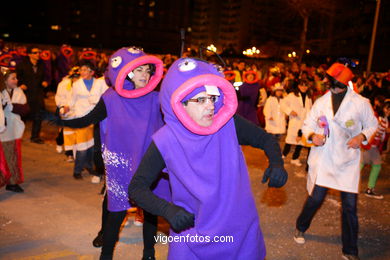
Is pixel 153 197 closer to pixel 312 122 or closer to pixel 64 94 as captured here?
pixel 312 122

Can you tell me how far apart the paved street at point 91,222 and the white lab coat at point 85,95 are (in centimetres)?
121

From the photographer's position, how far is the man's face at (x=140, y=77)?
378 centimetres

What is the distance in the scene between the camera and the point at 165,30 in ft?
247

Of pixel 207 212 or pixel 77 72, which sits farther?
pixel 77 72

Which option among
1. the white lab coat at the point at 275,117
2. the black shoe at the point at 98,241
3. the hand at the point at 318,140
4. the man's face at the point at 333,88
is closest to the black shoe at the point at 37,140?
the white lab coat at the point at 275,117

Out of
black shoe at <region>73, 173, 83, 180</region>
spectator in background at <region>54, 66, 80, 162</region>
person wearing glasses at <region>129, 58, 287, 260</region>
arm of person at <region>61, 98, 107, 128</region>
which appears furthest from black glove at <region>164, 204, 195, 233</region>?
spectator in background at <region>54, 66, 80, 162</region>

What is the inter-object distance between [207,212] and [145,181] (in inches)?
17.0

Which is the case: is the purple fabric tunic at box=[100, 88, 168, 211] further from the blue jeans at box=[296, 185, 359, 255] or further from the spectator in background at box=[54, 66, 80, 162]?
the spectator in background at box=[54, 66, 80, 162]

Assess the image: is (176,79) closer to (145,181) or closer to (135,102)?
(145,181)

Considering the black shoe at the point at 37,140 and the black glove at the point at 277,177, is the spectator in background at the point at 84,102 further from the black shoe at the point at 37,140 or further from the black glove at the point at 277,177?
the black glove at the point at 277,177

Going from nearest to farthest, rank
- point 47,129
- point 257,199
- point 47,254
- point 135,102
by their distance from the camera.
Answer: point 135,102 → point 47,254 → point 257,199 → point 47,129

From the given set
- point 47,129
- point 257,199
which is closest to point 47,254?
point 257,199

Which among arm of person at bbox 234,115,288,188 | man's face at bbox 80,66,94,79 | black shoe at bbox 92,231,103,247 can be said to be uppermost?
man's face at bbox 80,66,94,79

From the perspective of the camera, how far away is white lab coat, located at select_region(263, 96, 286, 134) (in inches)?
358
